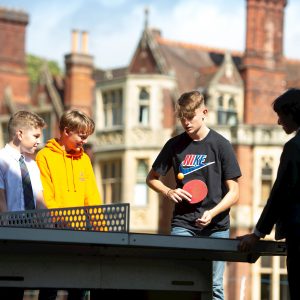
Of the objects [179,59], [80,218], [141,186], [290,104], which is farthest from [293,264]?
[179,59]

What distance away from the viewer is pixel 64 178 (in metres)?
7.80

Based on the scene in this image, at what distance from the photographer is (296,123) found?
6238 millimetres

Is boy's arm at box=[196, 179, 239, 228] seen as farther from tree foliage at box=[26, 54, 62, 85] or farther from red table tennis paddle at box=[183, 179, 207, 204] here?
tree foliage at box=[26, 54, 62, 85]

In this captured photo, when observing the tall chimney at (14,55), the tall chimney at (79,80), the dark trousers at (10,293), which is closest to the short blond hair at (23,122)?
the dark trousers at (10,293)

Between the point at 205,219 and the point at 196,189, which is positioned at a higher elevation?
the point at 196,189

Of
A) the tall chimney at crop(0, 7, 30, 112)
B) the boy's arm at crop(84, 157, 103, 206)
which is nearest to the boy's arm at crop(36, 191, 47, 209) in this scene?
the boy's arm at crop(84, 157, 103, 206)

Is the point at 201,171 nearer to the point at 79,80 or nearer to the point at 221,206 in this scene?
the point at 221,206

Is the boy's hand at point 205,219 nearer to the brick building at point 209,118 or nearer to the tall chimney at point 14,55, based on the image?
the brick building at point 209,118

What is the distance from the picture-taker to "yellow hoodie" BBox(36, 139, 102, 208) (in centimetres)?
780

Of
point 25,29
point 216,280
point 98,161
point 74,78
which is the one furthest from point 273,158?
point 216,280

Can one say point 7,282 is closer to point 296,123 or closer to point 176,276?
point 176,276

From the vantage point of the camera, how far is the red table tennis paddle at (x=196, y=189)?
24.6 feet

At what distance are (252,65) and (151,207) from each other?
604 centimetres

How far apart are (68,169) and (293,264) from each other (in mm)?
2288
